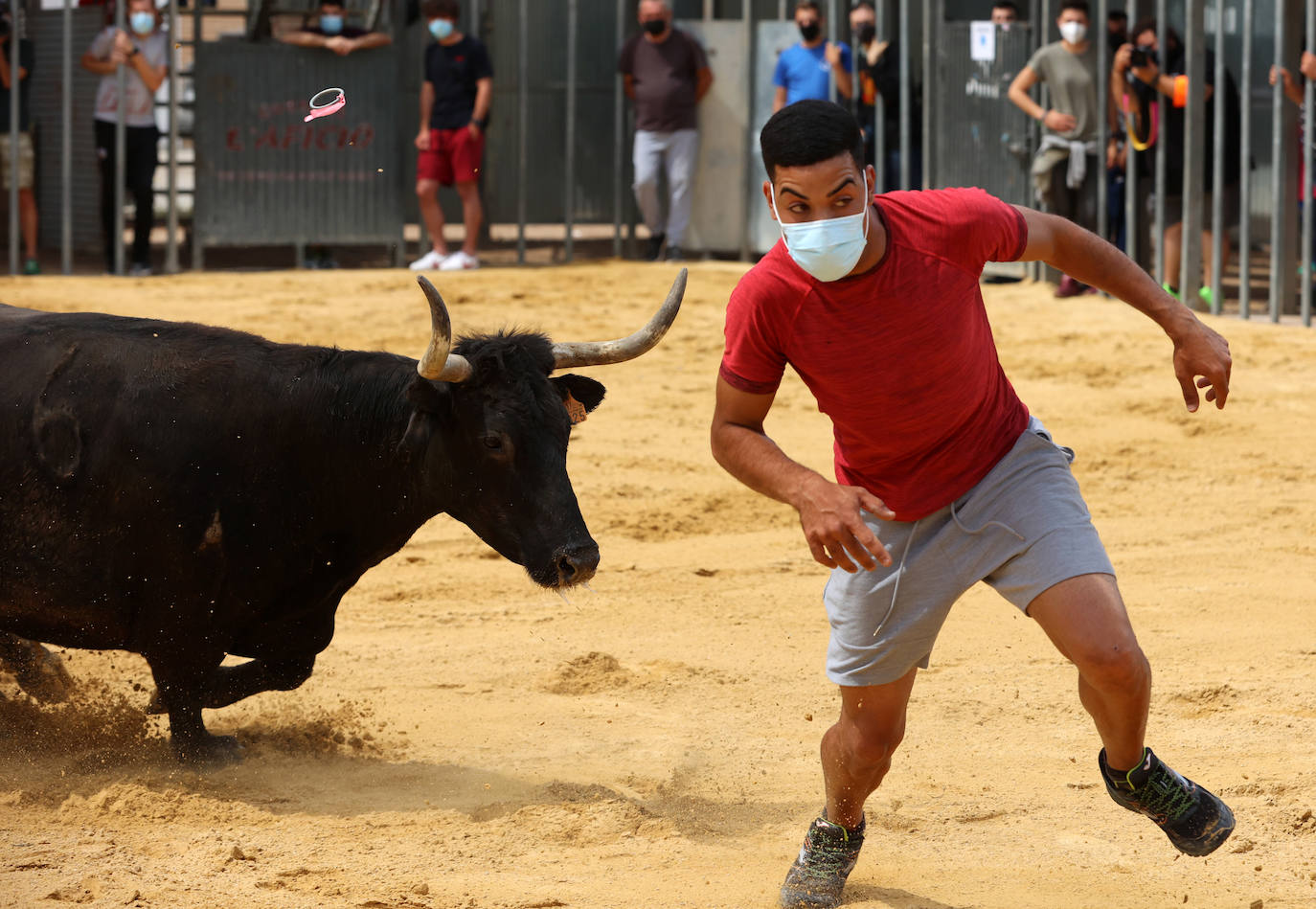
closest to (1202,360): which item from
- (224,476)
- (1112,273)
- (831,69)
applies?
(1112,273)

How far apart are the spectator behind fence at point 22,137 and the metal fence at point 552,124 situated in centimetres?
21

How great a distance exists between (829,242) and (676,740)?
228 cm

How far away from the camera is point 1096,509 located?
844 cm

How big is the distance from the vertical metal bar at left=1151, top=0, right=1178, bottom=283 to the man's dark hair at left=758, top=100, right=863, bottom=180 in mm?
9747

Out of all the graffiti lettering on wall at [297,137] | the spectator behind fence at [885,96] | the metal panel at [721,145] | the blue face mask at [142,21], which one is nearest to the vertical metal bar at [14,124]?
the blue face mask at [142,21]

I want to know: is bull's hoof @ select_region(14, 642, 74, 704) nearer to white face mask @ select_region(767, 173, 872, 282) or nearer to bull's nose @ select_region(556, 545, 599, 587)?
bull's nose @ select_region(556, 545, 599, 587)

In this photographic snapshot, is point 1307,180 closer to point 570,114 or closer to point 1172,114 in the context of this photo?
point 1172,114

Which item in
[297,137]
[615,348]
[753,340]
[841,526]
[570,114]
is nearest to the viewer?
[841,526]

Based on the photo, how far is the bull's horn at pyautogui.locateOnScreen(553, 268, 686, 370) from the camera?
17.5 ft

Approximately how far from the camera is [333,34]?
15070mm

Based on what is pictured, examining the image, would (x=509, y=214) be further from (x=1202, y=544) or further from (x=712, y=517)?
(x=1202, y=544)

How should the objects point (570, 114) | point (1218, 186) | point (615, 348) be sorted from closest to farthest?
point (615, 348) < point (1218, 186) < point (570, 114)

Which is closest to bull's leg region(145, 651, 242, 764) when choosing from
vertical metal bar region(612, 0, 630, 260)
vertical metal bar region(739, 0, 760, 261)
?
vertical metal bar region(612, 0, 630, 260)

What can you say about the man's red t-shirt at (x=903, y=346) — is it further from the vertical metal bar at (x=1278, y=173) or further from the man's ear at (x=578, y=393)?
the vertical metal bar at (x=1278, y=173)
